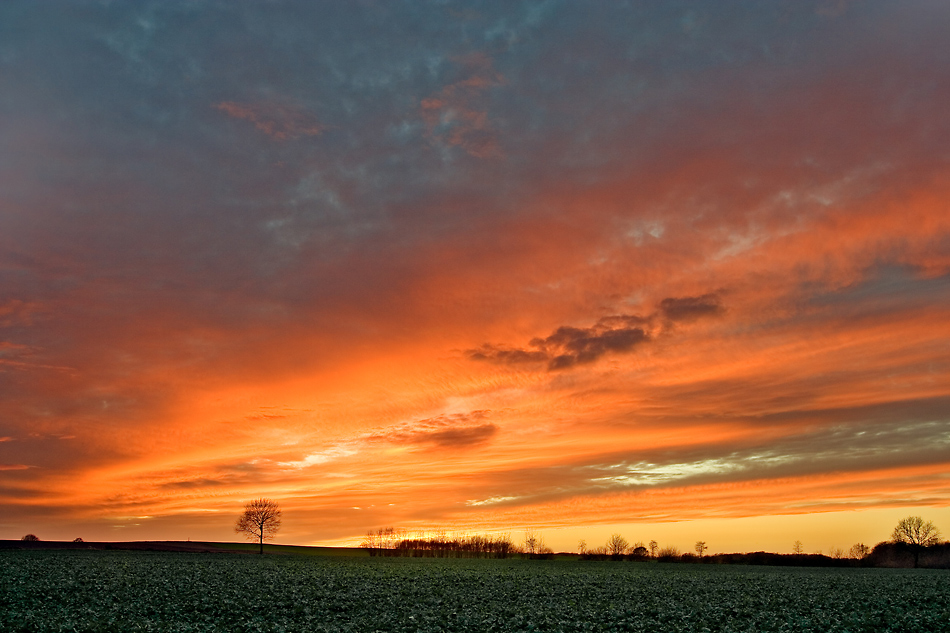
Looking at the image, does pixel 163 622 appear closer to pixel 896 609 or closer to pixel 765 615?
pixel 765 615

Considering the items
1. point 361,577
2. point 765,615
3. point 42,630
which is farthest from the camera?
point 361,577

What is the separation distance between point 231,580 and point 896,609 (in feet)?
205

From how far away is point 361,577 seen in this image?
7269 cm

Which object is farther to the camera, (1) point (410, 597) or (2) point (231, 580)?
(2) point (231, 580)

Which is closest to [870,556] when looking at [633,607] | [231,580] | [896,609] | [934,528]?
[934,528]

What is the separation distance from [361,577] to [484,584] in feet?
48.9

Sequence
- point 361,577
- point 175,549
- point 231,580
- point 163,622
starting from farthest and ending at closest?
point 175,549
point 361,577
point 231,580
point 163,622

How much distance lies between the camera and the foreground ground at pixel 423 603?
43.9 m

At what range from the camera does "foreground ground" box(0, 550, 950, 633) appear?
144 feet

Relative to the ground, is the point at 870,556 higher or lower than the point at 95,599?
lower

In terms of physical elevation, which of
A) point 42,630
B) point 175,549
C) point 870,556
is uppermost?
point 42,630

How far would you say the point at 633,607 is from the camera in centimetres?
5231

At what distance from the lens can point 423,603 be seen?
53.3 meters

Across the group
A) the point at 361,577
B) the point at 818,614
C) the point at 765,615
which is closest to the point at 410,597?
the point at 361,577
